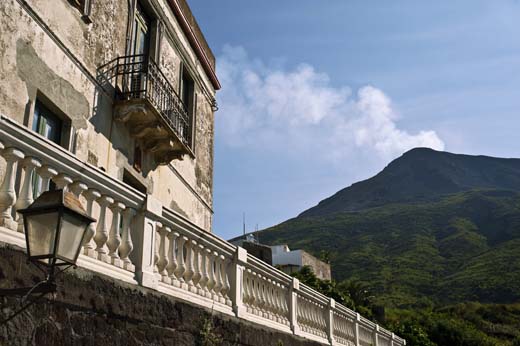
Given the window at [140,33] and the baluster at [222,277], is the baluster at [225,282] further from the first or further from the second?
the window at [140,33]

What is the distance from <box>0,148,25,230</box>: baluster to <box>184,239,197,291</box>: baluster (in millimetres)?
3185

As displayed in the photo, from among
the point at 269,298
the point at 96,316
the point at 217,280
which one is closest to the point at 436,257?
the point at 269,298

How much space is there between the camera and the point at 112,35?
11.8 meters

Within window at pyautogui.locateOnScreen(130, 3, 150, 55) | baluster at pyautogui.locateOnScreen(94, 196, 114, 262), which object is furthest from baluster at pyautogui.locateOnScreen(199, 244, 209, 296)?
window at pyautogui.locateOnScreen(130, 3, 150, 55)

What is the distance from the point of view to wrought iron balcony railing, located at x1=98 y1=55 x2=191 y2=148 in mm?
11741

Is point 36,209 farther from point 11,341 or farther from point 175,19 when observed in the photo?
point 175,19

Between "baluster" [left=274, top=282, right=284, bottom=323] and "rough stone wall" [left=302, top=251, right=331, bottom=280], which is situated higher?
"rough stone wall" [left=302, top=251, right=331, bottom=280]

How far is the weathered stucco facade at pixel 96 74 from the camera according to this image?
8992 mm

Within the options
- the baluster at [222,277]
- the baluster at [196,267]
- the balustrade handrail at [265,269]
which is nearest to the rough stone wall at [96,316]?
the baluster at [196,267]

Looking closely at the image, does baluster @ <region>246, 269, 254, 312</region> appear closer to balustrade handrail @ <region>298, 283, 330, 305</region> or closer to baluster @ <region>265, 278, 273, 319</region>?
baluster @ <region>265, 278, 273, 319</region>

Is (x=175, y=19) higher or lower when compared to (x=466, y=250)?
lower

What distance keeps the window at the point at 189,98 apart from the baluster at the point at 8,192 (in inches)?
417

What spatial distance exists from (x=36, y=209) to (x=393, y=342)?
62.8ft

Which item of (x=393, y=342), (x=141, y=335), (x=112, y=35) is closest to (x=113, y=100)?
(x=112, y=35)
